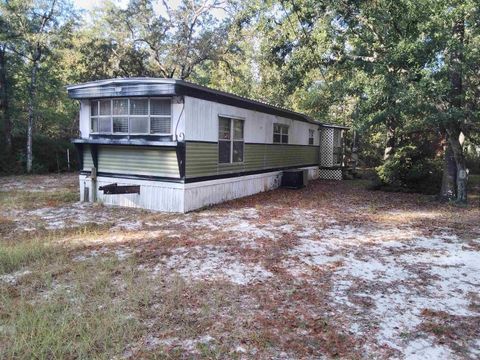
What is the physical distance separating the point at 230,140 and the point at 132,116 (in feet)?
8.63

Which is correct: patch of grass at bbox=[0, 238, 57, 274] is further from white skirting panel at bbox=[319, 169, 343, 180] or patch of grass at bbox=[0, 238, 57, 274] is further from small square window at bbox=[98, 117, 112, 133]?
white skirting panel at bbox=[319, 169, 343, 180]

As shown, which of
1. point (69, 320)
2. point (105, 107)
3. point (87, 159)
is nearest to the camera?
point (69, 320)

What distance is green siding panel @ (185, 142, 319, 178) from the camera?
8.05 metres

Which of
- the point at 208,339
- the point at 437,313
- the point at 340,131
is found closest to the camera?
the point at 208,339

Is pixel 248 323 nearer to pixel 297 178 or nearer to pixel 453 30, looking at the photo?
pixel 453 30

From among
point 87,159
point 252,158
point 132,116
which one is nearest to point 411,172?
point 252,158

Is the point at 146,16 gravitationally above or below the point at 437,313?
above

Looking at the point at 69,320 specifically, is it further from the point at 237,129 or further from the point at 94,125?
the point at 237,129

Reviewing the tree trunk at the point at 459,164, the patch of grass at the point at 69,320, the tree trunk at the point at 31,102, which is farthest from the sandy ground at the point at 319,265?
the tree trunk at the point at 31,102

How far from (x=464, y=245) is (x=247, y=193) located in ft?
19.1

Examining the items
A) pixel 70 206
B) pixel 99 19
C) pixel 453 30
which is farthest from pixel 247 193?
pixel 99 19

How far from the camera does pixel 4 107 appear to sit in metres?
15.5

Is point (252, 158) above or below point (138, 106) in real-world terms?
below

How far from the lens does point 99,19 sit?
18812mm
